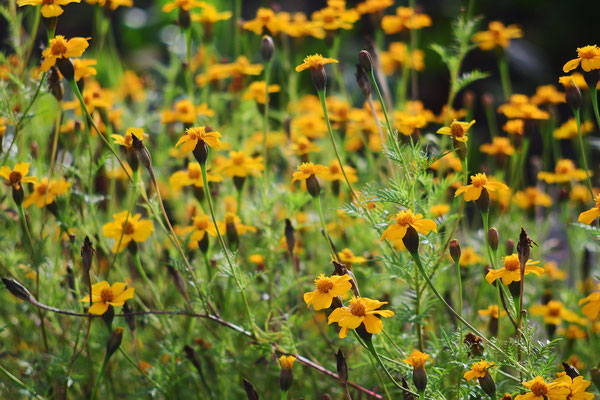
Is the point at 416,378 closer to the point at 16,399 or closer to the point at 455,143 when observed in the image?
the point at 455,143

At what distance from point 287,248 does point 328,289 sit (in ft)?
1.13

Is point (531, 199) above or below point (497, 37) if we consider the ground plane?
below

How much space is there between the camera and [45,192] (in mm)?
1099

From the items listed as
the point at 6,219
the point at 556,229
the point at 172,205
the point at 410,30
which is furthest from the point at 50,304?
the point at 556,229

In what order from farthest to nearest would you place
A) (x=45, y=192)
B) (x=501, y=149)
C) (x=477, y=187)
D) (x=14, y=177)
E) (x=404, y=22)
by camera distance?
1. (x=404, y=22)
2. (x=501, y=149)
3. (x=45, y=192)
4. (x=14, y=177)
5. (x=477, y=187)

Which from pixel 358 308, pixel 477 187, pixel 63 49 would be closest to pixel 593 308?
pixel 477 187

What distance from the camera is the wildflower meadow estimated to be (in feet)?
2.89

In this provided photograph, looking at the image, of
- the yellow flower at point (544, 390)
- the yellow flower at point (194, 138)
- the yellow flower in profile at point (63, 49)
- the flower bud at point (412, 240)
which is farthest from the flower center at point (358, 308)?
the yellow flower in profile at point (63, 49)

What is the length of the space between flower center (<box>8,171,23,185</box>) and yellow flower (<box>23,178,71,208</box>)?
0.05 m

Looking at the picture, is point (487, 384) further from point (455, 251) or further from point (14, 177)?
point (14, 177)

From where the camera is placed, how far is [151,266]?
1424 millimetres

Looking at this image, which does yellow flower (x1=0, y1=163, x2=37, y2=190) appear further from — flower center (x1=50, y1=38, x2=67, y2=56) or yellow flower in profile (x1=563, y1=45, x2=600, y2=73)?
yellow flower in profile (x1=563, y1=45, x2=600, y2=73)

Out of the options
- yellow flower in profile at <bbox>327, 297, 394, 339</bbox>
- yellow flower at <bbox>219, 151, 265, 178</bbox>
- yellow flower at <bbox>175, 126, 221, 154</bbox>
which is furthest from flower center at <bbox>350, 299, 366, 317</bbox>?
yellow flower at <bbox>219, 151, 265, 178</bbox>

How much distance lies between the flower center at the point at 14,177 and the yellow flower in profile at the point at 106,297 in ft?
0.71
